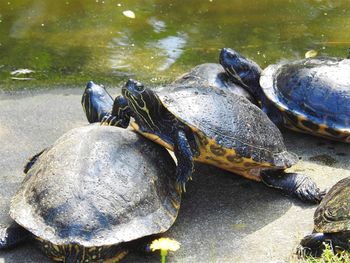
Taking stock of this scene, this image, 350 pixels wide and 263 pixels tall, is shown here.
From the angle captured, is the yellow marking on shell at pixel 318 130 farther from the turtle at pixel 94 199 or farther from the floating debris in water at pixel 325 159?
the turtle at pixel 94 199

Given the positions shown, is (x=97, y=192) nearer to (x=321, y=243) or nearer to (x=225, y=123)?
(x=225, y=123)

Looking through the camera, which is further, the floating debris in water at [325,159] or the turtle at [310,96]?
the turtle at [310,96]

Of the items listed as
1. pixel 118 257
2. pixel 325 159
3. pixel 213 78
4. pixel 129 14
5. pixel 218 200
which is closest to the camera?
pixel 118 257

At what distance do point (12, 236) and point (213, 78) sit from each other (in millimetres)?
2887

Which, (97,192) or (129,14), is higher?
(97,192)

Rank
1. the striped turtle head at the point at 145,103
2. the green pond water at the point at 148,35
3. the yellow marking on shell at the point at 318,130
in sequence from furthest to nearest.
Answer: the green pond water at the point at 148,35 → the yellow marking on shell at the point at 318,130 → the striped turtle head at the point at 145,103

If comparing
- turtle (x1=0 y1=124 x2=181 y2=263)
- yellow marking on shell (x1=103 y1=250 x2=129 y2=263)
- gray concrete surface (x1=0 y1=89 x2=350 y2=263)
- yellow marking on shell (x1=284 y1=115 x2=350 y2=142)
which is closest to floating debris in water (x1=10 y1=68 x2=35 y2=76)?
gray concrete surface (x1=0 y1=89 x2=350 y2=263)

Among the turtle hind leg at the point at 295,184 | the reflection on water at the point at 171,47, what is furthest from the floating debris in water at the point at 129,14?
the turtle hind leg at the point at 295,184

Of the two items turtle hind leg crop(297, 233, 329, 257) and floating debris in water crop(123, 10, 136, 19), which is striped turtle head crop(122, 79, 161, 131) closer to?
turtle hind leg crop(297, 233, 329, 257)

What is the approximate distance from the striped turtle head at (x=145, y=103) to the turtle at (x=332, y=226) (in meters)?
1.38

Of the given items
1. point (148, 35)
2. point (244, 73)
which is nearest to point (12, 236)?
point (244, 73)

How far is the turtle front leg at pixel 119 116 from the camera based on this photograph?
520 centimetres

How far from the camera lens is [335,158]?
579cm

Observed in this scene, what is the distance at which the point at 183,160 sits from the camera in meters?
4.61
